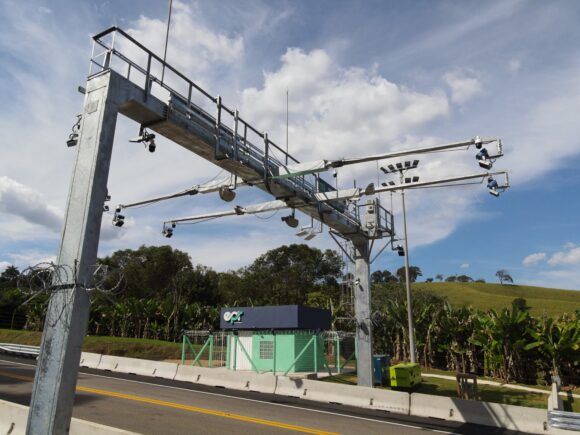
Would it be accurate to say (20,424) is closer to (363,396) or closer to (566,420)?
(363,396)

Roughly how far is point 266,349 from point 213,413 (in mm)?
13311

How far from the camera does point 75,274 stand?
716 centimetres

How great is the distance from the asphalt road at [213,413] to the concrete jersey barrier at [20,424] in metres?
2.26

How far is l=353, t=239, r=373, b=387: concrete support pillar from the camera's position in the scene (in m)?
18.1

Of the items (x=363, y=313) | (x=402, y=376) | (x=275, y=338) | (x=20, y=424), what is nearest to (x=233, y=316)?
(x=275, y=338)

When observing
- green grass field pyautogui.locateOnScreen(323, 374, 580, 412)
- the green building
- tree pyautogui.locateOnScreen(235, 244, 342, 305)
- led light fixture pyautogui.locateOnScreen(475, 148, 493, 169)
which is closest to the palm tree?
green grass field pyautogui.locateOnScreen(323, 374, 580, 412)

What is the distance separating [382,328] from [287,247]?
39.7 metres

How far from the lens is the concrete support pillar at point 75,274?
273 inches

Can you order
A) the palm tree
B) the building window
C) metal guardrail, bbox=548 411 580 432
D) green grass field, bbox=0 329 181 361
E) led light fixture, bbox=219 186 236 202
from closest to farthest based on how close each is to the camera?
metal guardrail, bbox=548 411 580 432 → led light fixture, bbox=219 186 236 202 → the palm tree → the building window → green grass field, bbox=0 329 181 361

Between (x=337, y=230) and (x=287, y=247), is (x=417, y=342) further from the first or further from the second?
(x=287, y=247)

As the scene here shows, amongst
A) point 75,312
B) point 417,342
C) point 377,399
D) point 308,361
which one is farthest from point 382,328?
point 75,312

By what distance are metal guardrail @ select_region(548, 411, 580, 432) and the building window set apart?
1688 centimetres

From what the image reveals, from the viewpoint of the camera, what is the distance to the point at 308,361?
85.8 feet

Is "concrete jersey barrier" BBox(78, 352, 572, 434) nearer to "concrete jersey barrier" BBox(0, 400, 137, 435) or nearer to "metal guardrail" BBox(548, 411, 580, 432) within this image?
"metal guardrail" BBox(548, 411, 580, 432)
